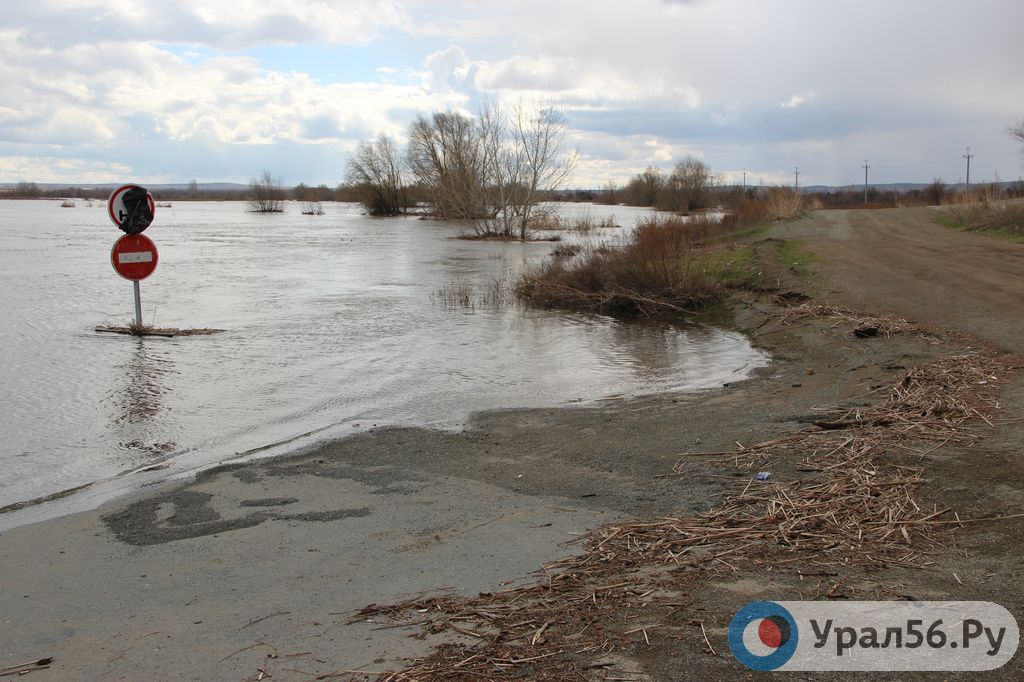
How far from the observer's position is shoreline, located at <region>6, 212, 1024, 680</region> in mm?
3676

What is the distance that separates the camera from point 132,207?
46.7 ft

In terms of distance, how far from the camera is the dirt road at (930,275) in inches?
488

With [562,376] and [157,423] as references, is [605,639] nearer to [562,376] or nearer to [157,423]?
[157,423]

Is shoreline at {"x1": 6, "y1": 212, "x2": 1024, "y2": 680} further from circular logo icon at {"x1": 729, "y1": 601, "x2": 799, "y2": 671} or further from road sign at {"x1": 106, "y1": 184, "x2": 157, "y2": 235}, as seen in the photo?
road sign at {"x1": 106, "y1": 184, "x2": 157, "y2": 235}

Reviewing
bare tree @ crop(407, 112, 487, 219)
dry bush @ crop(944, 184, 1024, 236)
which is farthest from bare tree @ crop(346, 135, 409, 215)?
dry bush @ crop(944, 184, 1024, 236)

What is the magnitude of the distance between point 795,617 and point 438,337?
12.3 m

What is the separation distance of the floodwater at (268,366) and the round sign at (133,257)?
4.19 feet

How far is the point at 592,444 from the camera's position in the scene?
754 cm

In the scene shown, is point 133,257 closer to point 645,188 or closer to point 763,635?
point 763,635

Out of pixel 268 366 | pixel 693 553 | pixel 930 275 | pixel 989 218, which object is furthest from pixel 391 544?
pixel 989 218

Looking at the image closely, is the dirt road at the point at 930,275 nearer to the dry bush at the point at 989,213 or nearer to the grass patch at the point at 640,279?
the dry bush at the point at 989,213

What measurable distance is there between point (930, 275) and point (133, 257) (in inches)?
634

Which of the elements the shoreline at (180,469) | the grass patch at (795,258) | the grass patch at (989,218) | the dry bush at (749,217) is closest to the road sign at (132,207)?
the shoreline at (180,469)

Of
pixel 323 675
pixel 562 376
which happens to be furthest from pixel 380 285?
pixel 323 675
